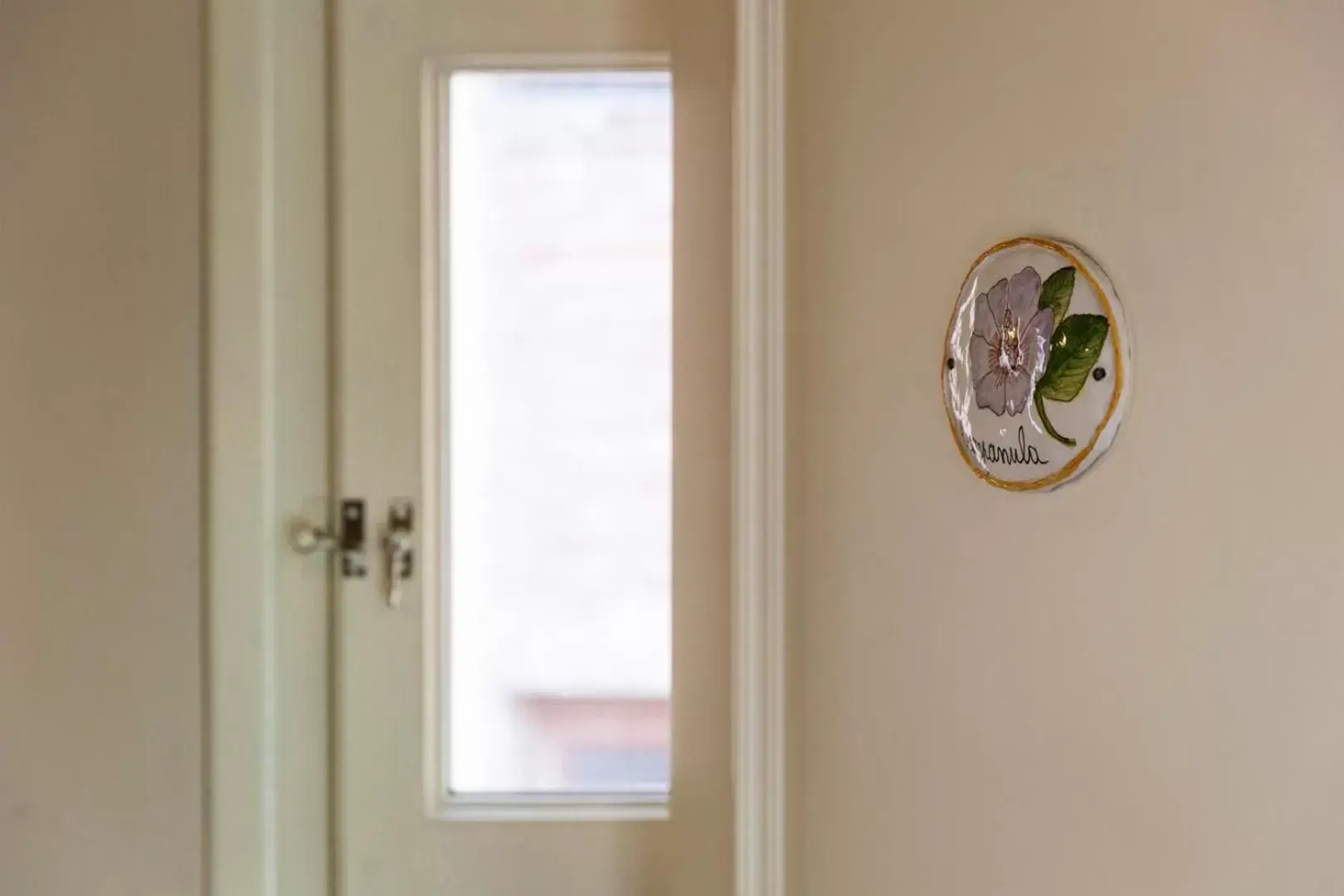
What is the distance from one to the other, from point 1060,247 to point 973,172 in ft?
0.49

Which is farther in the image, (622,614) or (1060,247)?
(622,614)

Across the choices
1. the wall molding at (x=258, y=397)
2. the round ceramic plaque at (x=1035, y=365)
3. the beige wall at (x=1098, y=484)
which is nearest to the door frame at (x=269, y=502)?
the wall molding at (x=258, y=397)

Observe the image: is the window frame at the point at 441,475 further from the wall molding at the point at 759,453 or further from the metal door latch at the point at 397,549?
the wall molding at the point at 759,453

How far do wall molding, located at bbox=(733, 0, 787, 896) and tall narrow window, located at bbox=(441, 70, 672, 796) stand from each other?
132 mm

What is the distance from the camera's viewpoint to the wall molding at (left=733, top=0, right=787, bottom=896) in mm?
1033

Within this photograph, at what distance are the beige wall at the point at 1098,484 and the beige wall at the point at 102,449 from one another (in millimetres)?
794

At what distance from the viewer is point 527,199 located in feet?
3.82

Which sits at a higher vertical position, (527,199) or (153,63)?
(153,63)

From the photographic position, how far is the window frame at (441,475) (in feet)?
3.70

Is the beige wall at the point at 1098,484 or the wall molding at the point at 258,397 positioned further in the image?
the wall molding at the point at 258,397

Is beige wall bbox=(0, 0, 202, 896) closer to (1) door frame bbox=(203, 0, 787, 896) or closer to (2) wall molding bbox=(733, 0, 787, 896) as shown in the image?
(1) door frame bbox=(203, 0, 787, 896)

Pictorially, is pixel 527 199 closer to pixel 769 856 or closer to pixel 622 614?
pixel 622 614

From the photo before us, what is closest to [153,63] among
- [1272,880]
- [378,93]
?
[378,93]

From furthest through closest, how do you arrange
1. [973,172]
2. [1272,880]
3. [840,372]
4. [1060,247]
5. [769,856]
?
[769,856] < [840,372] < [973,172] < [1060,247] < [1272,880]
